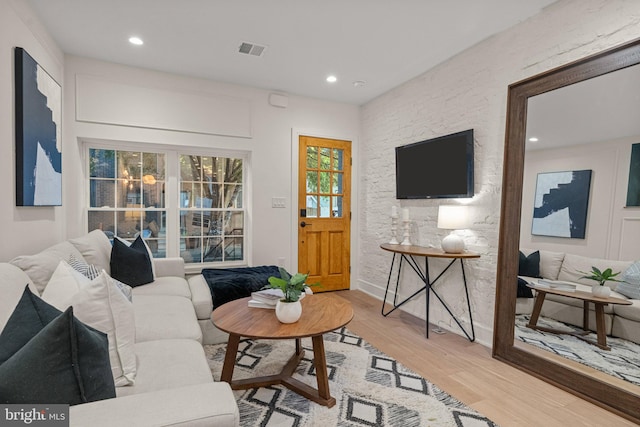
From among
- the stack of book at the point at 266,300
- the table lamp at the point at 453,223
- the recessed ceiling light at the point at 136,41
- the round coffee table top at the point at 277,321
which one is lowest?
the round coffee table top at the point at 277,321

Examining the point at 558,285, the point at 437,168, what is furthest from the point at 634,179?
the point at 437,168

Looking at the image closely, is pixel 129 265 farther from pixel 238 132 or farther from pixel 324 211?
pixel 324 211

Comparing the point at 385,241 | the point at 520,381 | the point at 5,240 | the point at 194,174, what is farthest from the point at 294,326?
the point at 194,174

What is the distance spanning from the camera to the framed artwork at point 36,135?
2135 mm

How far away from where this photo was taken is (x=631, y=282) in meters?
1.89

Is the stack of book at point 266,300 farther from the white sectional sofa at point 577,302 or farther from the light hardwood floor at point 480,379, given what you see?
the white sectional sofa at point 577,302

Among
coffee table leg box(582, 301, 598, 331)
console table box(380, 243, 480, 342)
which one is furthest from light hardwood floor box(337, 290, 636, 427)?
coffee table leg box(582, 301, 598, 331)

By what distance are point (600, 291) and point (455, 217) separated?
112 cm

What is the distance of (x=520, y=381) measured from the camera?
223 cm

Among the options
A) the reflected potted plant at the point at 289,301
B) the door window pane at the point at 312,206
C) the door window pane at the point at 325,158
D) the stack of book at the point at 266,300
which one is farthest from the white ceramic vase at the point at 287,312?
the door window pane at the point at 325,158

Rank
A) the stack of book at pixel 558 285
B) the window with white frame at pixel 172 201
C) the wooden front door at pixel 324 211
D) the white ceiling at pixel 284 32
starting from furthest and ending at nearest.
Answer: the wooden front door at pixel 324 211 → the window with white frame at pixel 172 201 → the white ceiling at pixel 284 32 → the stack of book at pixel 558 285

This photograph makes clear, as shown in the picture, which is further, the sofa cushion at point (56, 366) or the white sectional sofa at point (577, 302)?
the white sectional sofa at point (577, 302)

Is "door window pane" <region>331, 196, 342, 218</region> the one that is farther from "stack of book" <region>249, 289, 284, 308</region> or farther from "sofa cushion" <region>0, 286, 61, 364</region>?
"sofa cushion" <region>0, 286, 61, 364</region>

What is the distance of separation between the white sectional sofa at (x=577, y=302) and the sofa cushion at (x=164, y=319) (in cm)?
237
